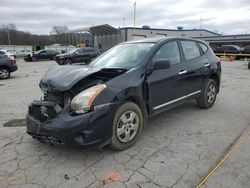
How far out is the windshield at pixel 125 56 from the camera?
13.3 feet

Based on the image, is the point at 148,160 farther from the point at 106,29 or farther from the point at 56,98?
the point at 106,29

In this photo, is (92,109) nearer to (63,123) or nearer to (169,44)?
(63,123)

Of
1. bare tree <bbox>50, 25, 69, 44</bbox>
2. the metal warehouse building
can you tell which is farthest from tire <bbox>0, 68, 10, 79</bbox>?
bare tree <bbox>50, 25, 69, 44</bbox>

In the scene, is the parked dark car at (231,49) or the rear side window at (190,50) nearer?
the rear side window at (190,50)

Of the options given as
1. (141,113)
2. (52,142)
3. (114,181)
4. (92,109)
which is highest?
(92,109)

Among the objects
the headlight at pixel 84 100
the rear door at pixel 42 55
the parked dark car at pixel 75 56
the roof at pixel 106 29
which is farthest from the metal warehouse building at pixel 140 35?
the headlight at pixel 84 100

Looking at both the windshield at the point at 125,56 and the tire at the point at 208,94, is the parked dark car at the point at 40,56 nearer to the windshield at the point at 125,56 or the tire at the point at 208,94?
the windshield at the point at 125,56

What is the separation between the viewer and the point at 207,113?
532 centimetres

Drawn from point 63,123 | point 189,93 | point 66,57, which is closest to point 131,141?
point 63,123

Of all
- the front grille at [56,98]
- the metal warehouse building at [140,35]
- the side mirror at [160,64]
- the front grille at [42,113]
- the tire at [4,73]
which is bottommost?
the tire at [4,73]

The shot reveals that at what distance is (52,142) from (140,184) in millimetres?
1298

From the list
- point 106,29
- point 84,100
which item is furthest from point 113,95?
point 106,29

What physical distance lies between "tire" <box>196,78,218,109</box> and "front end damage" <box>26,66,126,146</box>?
2.70 metres

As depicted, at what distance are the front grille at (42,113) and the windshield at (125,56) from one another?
4.70 feet
